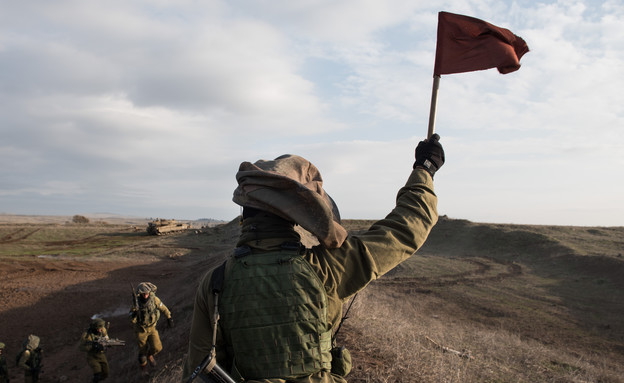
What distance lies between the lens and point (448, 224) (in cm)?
3259

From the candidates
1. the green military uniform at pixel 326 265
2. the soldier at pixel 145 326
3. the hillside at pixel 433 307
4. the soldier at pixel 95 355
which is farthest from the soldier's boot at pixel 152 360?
the green military uniform at pixel 326 265

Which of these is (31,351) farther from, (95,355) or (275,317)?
(275,317)

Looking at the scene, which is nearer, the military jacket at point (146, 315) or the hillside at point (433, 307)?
the hillside at point (433, 307)

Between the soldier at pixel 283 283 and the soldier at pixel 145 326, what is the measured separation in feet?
20.3

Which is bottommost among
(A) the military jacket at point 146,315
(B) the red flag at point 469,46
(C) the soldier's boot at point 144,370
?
(C) the soldier's boot at point 144,370

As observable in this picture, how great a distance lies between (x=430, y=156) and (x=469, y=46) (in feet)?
4.59

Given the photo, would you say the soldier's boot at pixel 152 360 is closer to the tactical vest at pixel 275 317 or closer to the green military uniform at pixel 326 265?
the green military uniform at pixel 326 265

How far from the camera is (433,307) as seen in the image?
1198 centimetres

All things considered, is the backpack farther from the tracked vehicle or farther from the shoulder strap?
the tracked vehicle

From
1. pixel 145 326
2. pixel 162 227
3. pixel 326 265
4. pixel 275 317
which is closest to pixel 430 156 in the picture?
pixel 326 265

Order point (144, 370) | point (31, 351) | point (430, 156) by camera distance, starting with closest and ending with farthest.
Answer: point (430, 156)
point (144, 370)
point (31, 351)

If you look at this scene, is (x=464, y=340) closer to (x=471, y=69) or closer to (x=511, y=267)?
(x=471, y=69)

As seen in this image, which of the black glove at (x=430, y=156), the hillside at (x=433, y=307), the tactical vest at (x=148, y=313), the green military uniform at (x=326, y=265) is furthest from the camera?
the tactical vest at (x=148, y=313)

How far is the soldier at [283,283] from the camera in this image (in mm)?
1729
